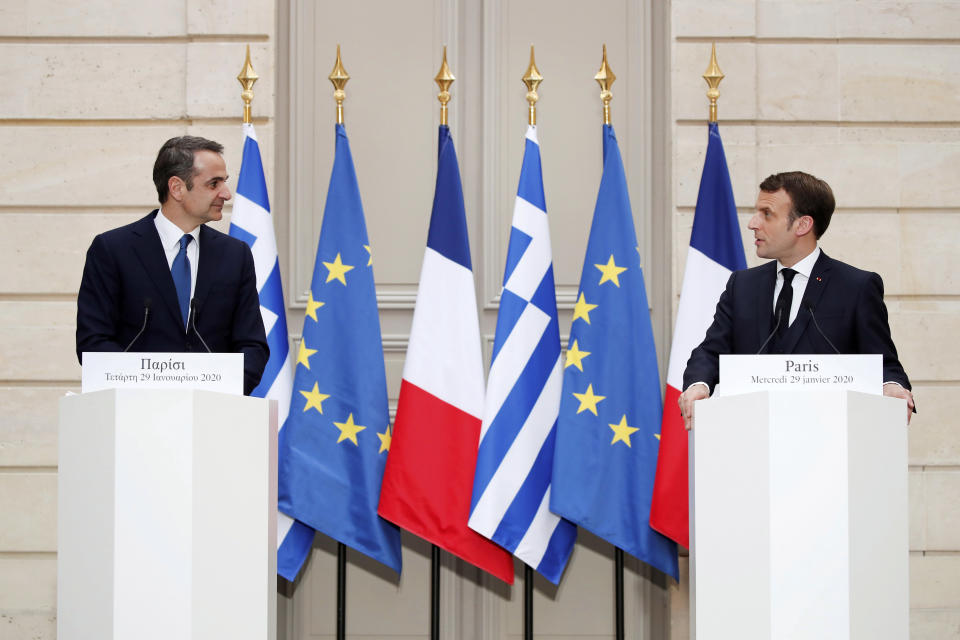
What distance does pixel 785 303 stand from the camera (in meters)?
3.70

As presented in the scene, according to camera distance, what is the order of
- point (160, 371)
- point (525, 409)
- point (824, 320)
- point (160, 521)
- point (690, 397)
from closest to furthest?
point (160, 521) < point (160, 371) < point (690, 397) < point (824, 320) < point (525, 409)

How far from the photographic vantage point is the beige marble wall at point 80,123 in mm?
4906

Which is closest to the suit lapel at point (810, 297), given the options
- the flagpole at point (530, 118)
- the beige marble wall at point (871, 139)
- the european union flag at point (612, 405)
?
the european union flag at point (612, 405)

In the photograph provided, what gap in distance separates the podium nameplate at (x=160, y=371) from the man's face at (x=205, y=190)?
862mm

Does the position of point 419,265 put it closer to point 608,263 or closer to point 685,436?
point 608,263

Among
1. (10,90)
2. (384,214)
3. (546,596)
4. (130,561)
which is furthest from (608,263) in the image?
(10,90)

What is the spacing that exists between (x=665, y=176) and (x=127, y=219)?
2.49 meters

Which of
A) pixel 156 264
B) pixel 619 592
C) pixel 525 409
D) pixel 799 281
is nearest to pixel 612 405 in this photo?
pixel 525 409

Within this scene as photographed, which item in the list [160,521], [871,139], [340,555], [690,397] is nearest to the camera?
[160,521]

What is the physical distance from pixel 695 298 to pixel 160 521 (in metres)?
2.55

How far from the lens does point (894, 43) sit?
5.05m

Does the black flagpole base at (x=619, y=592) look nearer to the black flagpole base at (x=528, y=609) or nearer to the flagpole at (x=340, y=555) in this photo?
the black flagpole base at (x=528, y=609)

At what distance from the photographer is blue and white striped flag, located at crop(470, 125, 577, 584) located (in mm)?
4469

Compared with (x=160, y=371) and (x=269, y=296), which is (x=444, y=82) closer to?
(x=269, y=296)
